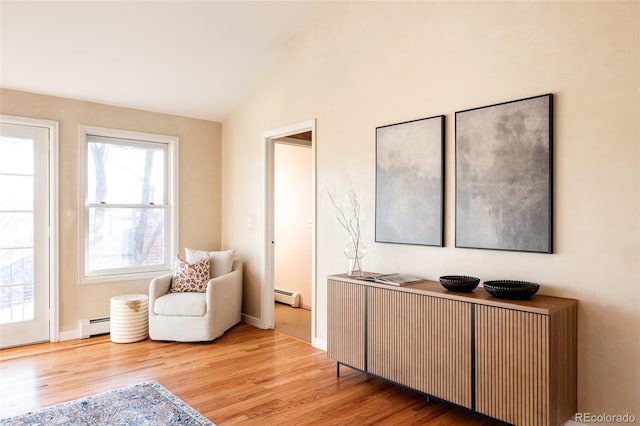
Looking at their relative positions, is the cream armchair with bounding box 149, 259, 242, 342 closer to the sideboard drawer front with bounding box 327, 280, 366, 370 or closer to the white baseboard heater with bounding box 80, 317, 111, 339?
the white baseboard heater with bounding box 80, 317, 111, 339

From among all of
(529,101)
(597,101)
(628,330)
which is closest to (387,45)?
(529,101)

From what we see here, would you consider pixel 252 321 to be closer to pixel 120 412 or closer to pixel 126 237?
pixel 126 237

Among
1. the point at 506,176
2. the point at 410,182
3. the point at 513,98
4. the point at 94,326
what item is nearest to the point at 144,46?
the point at 410,182

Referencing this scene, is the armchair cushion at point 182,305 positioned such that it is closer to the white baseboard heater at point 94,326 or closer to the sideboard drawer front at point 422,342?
the white baseboard heater at point 94,326

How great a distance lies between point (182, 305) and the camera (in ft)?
13.8

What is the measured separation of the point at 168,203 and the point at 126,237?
59 cm

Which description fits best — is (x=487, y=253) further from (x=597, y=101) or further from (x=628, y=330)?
(x=597, y=101)

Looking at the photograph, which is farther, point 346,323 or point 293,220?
point 293,220

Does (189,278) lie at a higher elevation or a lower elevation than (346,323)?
higher

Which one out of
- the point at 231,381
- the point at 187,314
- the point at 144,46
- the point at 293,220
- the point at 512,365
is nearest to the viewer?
the point at 512,365

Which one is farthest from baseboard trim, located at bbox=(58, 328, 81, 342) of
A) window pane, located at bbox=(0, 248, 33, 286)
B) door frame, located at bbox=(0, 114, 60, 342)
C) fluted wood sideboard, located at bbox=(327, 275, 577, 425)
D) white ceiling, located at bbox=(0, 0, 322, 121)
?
fluted wood sideboard, located at bbox=(327, 275, 577, 425)

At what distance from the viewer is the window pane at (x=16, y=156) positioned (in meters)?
4.02

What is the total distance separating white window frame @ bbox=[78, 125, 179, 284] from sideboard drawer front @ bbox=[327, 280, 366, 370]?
7.91 feet

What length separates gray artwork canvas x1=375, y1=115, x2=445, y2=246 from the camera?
314 centimetres
